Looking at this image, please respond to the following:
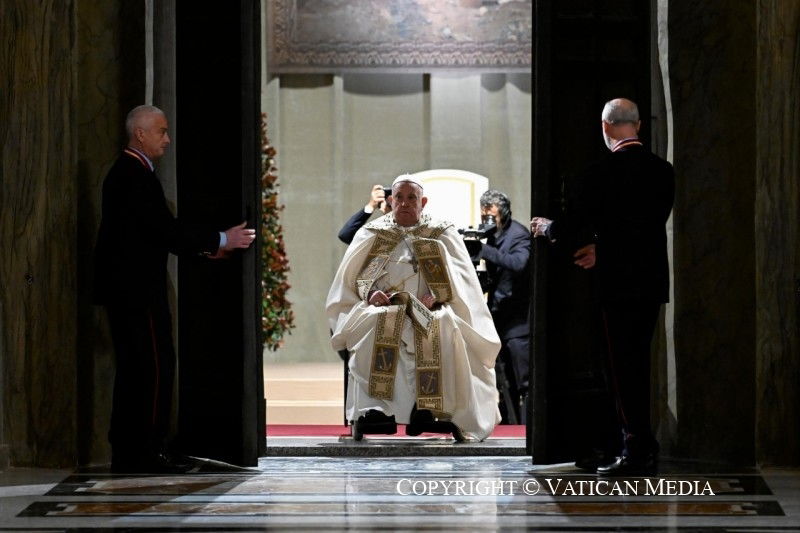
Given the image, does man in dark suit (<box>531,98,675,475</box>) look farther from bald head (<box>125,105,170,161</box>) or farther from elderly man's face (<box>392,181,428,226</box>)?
elderly man's face (<box>392,181,428,226</box>)

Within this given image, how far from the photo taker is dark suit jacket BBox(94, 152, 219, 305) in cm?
663

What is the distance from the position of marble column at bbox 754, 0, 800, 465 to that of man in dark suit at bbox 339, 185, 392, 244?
3.07 meters

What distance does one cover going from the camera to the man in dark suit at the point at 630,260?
6422 millimetres

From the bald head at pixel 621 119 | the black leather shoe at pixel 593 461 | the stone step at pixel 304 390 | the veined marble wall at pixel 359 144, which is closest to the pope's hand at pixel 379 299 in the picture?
the black leather shoe at pixel 593 461

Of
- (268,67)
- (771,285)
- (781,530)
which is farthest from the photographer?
(268,67)

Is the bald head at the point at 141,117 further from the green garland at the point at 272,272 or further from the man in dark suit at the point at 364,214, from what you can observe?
the green garland at the point at 272,272

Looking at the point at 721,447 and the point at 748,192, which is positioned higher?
the point at 748,192

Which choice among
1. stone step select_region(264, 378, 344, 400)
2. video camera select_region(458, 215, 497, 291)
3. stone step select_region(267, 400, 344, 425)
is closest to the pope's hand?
video camera select_region(458, 215, 497, 291)

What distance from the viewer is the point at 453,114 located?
15.7 meters

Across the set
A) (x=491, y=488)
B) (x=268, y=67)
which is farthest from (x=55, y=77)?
(x=268, y=67)

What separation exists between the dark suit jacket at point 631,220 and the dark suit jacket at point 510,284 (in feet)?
11.2

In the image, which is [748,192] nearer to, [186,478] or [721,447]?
[721,447]

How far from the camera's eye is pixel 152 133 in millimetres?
6723

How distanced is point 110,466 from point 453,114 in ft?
30.6
